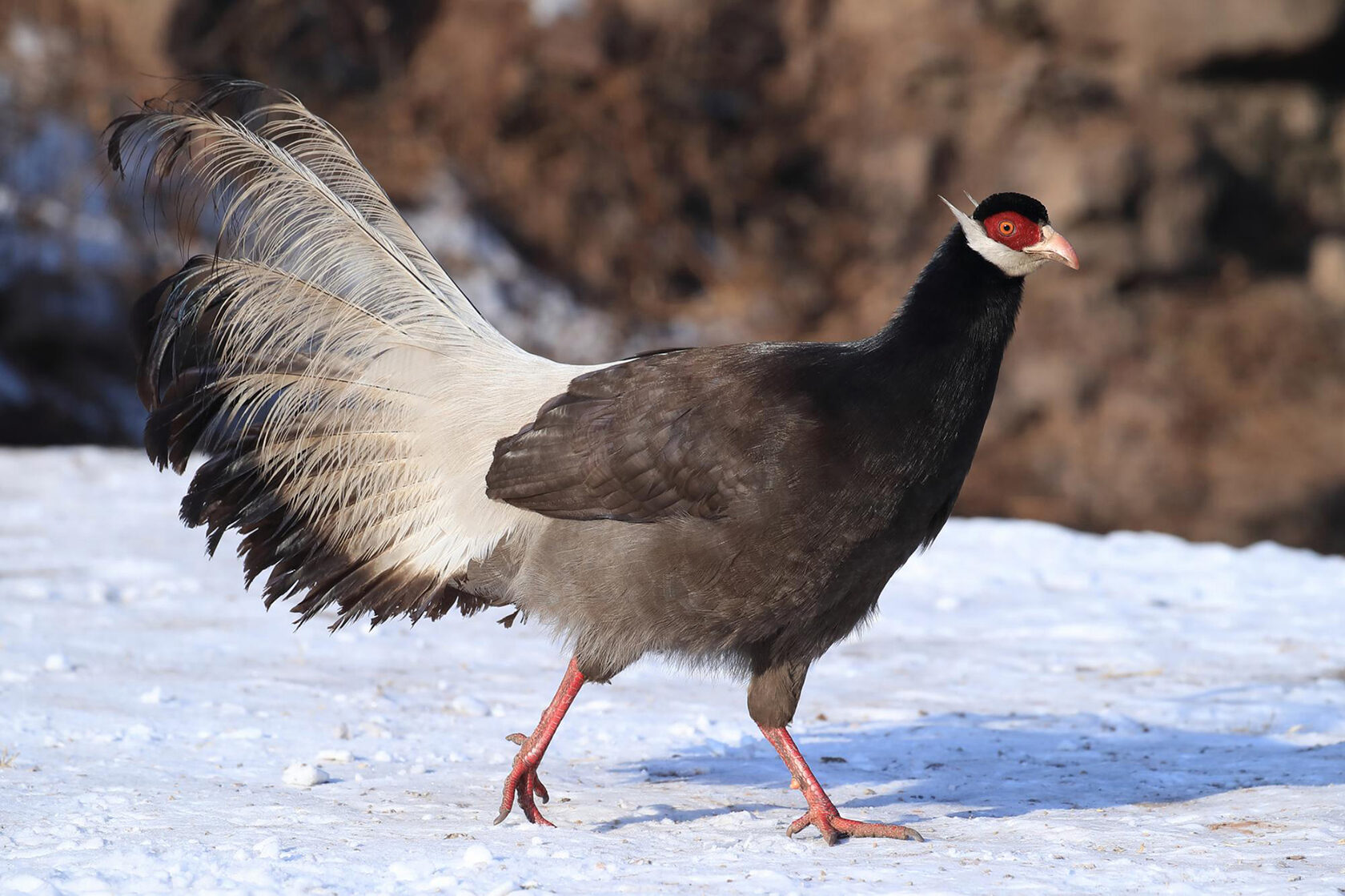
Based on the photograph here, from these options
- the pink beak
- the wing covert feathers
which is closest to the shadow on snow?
the wing covert feathers

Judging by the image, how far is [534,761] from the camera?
4.24 m

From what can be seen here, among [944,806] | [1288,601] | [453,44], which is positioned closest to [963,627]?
[1288,601]

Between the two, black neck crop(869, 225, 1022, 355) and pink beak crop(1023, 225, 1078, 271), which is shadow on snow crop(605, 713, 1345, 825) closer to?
black neck crop(869, 225, 1022, 355)

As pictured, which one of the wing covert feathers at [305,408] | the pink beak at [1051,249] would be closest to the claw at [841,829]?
the wing covert feathers at [305,408]

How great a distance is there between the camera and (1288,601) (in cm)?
765

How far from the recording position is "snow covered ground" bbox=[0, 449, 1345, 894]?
3629mm

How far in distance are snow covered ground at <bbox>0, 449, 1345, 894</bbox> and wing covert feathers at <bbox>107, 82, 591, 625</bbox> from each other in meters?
0.74

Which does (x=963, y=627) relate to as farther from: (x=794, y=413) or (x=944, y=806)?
(x=794, y=413)

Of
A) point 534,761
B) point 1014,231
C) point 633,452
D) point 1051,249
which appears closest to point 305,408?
point 633,452

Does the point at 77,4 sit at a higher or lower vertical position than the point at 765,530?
higher

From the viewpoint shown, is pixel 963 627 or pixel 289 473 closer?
pixel 289 473

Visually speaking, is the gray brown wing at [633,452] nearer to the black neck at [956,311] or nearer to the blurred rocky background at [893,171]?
the black neck at [956,311]

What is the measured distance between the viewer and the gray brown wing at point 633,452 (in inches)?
164

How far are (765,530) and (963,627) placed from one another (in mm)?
3592
